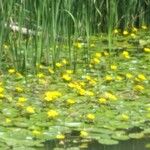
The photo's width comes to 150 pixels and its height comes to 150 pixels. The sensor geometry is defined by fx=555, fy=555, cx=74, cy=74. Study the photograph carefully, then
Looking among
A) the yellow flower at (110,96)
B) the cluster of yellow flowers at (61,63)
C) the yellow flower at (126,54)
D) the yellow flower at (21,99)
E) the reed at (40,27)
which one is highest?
the reed at (40,27)

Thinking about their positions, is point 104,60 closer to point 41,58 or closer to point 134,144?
point 41,58

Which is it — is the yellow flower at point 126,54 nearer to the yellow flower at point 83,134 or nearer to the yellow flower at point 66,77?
the yellow flower at point 66,77

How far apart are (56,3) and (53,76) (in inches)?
25.3

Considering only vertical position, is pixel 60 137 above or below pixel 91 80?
below

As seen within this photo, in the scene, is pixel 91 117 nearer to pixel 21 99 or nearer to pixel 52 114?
pixel 52 114

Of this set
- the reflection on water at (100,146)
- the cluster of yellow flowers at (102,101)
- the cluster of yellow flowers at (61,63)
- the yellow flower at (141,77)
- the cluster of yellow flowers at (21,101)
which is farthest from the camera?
the cluster of yellow flowers at (61,63)

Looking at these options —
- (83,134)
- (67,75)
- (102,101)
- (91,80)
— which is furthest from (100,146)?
(67,75)

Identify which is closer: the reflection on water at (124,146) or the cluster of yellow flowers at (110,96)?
the reflection on water at (124,146)

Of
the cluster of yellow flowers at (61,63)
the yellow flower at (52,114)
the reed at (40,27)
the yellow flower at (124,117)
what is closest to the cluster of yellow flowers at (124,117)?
the yellow flower at (124,117)

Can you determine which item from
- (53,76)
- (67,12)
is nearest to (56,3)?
(67,12)

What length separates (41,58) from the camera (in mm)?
5125

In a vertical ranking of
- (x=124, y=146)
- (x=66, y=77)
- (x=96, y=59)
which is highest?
(x=96, y=59)

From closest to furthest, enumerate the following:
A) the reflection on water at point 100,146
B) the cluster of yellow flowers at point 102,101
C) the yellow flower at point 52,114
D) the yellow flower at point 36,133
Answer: the reflection on water at point 100,146
the yellow flower at point 36,133
the yellow flower at point 52,114
the cluster of yellow flowers at point 102,101

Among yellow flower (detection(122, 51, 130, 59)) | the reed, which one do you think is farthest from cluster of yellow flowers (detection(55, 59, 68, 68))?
yellow flower (detection(122, 51, 130, 59))
